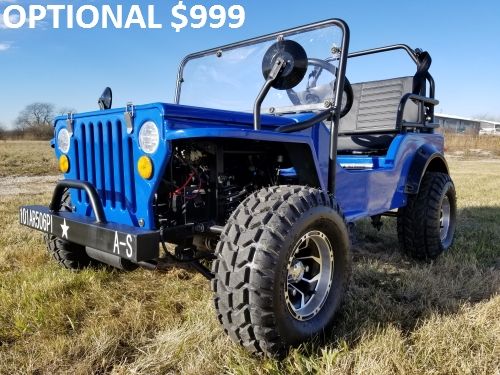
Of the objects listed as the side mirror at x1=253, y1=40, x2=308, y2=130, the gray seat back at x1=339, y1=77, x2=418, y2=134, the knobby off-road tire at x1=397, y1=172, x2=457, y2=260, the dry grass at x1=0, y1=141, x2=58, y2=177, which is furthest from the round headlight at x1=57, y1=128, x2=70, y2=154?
the dry grass at x1=0, y1=141, x2=58, y2=177

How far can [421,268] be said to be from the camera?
11.6ft

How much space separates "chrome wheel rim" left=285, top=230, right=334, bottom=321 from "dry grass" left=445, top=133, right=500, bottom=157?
2681 centimetres

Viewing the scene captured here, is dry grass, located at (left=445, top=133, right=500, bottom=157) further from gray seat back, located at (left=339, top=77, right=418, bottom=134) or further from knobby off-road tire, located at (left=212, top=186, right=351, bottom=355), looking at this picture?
knobby off-road tire, located at (left=212, top=186, right=351, bottom=355)

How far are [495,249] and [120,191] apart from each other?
11.7 feet

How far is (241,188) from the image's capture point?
2717mm

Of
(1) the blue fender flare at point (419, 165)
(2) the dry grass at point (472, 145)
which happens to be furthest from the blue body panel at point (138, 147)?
(2) the dry grass at point (472, 145)

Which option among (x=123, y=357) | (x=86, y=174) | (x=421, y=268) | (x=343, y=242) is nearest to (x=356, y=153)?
(x=421, y=268)

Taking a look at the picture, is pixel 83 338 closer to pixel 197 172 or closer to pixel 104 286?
pixel 104 286

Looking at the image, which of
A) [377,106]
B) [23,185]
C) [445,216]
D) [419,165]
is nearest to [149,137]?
[419,165]

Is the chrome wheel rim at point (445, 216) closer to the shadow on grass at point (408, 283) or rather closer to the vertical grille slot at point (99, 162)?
the shadow on grass at point (408, 283)

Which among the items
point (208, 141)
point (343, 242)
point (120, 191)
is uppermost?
point (208, 141)

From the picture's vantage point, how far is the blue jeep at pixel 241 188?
1904 mm

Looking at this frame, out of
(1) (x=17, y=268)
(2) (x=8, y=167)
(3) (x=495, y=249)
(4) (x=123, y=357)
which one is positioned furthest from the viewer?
(2) (x=8, y=167)

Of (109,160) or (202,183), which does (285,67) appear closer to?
(202,183)
